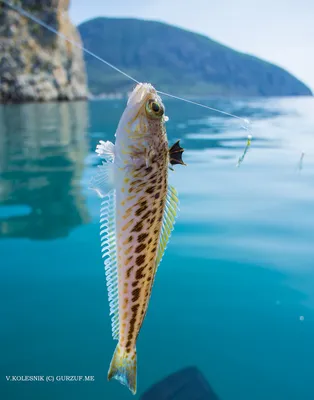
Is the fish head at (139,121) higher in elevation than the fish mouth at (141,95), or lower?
lower

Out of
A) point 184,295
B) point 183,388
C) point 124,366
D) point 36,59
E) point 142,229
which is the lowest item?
point 183,388

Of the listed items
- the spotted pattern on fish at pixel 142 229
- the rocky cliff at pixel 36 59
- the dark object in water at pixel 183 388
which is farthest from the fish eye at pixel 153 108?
the rocky cliff at pixel 36 59

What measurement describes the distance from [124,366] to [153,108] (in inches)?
95.4

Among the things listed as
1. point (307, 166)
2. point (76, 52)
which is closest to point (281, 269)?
point (307, 166)

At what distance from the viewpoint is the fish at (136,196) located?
11.1 feet

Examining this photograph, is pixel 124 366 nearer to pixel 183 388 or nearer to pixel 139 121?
pixel 139 121

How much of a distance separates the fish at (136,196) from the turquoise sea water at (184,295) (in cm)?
331

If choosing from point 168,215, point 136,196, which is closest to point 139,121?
point 136,196

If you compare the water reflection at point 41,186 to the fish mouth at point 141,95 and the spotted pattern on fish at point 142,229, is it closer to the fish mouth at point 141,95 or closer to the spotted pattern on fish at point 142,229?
the spotted pattern on fish at point 142,229

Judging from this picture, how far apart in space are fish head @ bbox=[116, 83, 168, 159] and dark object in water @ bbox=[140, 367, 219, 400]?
4.35m

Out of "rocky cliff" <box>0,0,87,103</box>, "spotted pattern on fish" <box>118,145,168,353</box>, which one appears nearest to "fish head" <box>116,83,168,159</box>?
"spotted pattern on fish" <box>118,145,168,353</box>

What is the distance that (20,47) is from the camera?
92062 millimetres

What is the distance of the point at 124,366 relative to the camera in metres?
3.90

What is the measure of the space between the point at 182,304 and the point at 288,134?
28112mm
